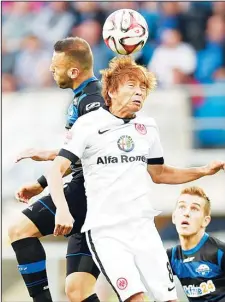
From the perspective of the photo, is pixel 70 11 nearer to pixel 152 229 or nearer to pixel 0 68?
pixel 0 68

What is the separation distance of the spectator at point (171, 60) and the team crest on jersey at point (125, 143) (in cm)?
651

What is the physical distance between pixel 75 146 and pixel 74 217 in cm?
55

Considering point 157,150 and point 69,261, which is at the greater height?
point 157,150

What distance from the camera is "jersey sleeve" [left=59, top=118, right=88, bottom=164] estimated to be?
5.63m

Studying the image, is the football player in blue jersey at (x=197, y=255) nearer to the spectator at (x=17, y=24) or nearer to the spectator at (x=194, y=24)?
the spectator at (x=194, y=24)

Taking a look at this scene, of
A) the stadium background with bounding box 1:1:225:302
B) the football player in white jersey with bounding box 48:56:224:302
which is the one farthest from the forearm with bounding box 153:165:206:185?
the stadium background with bounding box 1:1:225:302

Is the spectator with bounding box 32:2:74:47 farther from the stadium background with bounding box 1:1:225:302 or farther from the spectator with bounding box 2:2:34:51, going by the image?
the spectator with bounding box 2:2:34:51

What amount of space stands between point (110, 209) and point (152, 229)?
283mm

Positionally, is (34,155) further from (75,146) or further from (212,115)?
(212,115)

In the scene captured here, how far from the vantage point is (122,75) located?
19.0 ft

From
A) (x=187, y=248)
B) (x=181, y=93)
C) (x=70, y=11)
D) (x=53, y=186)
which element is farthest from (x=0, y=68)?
(x=53, y=186)

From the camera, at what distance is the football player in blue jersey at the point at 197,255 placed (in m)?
6.48

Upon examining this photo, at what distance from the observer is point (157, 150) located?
19.6ft

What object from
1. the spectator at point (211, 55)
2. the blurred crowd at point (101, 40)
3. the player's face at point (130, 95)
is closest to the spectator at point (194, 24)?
the blurred crowd at point (101, 40)
